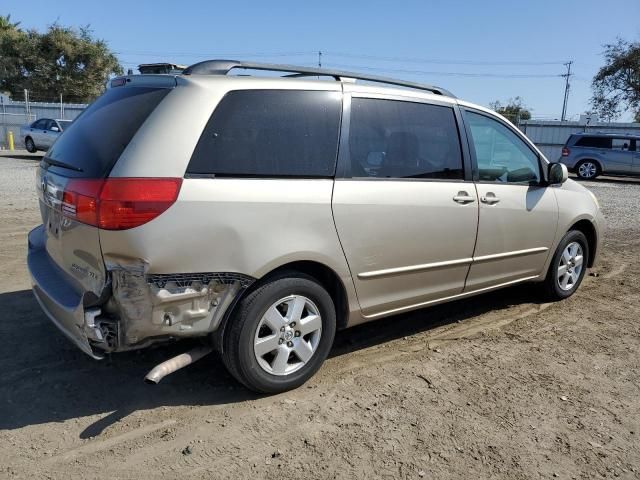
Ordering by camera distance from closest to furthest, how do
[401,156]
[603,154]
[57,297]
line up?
[57,297] → [401,156] → [603,154]

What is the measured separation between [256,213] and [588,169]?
21093 millimetres

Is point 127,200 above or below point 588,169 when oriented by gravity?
above

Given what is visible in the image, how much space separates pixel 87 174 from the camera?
289cm

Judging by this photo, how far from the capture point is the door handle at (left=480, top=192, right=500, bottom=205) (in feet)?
13.8

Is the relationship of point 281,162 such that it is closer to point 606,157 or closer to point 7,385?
point 7,385

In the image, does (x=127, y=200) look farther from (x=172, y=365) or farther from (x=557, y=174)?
(x=557, y=174)

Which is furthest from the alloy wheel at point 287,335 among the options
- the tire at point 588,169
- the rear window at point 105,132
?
the tire at point 588,169

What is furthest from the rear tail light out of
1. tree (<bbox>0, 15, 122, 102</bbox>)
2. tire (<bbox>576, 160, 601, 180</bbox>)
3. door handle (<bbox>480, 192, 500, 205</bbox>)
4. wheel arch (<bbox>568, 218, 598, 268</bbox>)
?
tree (<bbox>0, 15, 122, 102</bbox>)

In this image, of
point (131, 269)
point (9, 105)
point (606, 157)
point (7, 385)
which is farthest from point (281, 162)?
point (9, 105)

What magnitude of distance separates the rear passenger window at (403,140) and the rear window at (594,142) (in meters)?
19.3

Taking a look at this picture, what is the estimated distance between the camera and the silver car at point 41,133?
68.2 ft

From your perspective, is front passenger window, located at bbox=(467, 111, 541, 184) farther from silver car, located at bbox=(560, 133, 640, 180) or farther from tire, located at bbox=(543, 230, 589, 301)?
silver car, located at bbox=(560, 133, 640, 180)

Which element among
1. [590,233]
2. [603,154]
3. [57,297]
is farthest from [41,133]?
[603,154]

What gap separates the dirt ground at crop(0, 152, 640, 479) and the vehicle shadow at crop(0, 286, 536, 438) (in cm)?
1
